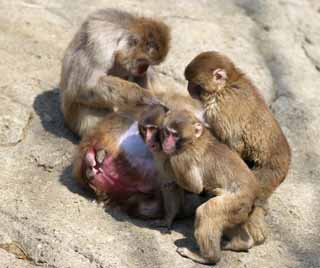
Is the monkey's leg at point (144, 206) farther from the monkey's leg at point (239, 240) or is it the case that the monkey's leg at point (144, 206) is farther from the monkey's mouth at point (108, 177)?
the monkey's leg at point (239, 240)

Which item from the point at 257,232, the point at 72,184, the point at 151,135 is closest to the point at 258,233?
the point at 257,232

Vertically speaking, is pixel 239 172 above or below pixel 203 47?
above

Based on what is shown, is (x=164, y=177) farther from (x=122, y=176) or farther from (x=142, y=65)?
(x=142, y=65)

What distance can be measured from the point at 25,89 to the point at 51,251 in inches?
88.2

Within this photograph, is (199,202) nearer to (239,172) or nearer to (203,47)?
(239,172)

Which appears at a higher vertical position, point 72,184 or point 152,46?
point 152,46

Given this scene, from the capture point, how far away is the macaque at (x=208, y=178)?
15.4 ft

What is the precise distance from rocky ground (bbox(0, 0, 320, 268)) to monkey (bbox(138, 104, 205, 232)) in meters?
0.12

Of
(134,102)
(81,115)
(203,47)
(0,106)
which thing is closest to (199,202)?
(134,102)

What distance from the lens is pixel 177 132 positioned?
15.6ft

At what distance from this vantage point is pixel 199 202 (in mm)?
5246

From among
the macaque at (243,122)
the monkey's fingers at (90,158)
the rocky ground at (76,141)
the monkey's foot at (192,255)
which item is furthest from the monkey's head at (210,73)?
the monkey's foot at (192,255)

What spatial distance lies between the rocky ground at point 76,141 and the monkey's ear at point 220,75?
1.06m

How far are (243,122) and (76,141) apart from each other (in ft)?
5.42
